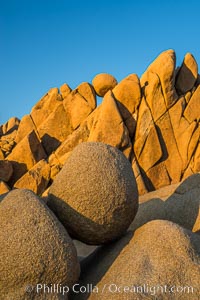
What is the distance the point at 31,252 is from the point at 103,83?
76.9 ft

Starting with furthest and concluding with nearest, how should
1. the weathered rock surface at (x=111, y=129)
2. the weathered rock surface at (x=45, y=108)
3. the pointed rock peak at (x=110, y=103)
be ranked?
the weathered rock surface at (x=45, y=108)
the pointed rock peak at (x=110, y=103)
the weathered rock surface at (x=111, y=129)

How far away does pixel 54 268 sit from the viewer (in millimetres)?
5590

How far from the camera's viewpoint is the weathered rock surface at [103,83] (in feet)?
90.7

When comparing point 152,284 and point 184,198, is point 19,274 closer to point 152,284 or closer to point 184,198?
point 152,284

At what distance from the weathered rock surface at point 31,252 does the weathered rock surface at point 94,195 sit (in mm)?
726

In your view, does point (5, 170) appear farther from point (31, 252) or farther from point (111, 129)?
point (31, 252)

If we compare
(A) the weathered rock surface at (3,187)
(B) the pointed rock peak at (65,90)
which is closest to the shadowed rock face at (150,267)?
(A) the weathered rock surface at (3,187)

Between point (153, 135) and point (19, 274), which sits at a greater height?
point (19, 274)

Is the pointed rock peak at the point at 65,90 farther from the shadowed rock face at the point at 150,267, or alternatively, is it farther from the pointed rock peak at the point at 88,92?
the shadowed rock face at the point at 150,267

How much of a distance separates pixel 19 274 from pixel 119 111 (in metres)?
19.1

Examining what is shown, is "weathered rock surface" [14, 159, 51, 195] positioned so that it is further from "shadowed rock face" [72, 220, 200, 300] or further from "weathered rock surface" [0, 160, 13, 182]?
"shadowed rock face" [72, 220, 200, 300]

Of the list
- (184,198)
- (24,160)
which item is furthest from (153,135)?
(184,198)

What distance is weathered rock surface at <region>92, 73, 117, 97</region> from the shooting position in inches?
1089

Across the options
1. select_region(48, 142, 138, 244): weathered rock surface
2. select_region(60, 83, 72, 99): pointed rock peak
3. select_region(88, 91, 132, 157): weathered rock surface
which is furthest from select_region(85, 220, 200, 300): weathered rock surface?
select_region(60, 83, 72, 99): pointed rock peak
